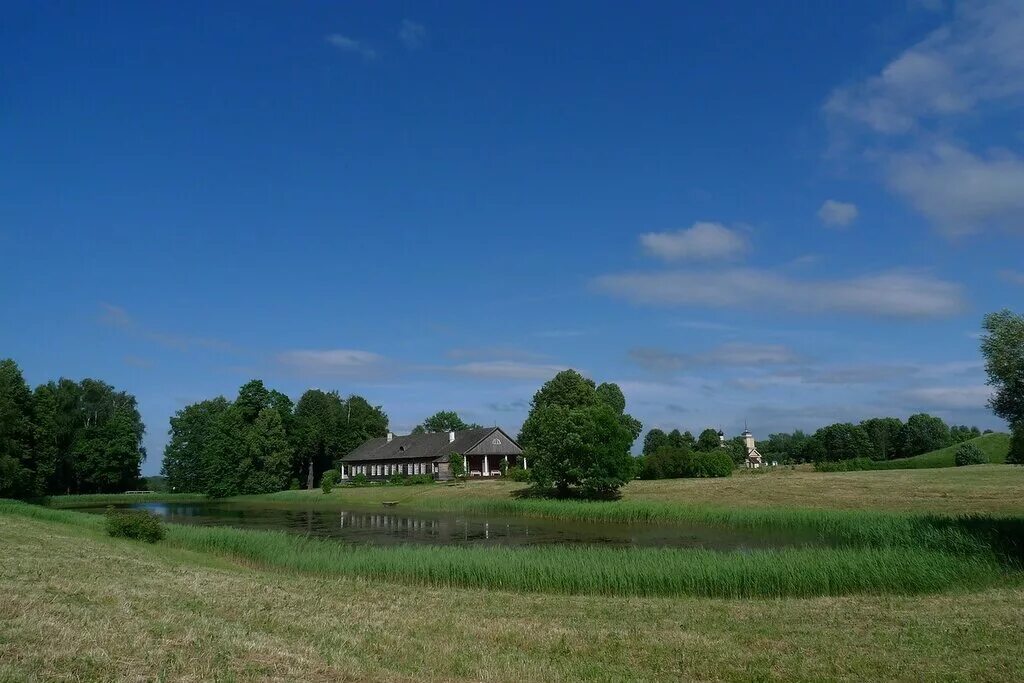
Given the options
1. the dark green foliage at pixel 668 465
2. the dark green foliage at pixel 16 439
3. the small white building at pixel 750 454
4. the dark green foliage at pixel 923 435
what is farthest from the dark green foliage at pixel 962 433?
the dark green foliage at pixel 16 439

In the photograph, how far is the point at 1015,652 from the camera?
875 cm

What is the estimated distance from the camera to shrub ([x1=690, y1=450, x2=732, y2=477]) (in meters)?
58.7

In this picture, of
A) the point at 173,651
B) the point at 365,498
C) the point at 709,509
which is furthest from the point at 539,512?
the point at 173,651

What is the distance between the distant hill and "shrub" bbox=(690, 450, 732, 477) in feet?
43.0

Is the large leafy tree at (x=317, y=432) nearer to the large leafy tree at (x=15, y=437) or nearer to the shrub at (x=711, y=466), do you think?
the large leafy tree at (x=15, y=437)

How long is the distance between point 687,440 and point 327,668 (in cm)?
8073

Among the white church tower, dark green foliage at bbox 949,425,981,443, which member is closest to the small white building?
the white church tower

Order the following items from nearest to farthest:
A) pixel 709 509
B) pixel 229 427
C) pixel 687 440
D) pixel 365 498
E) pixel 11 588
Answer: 1. pixel 11 588
2. pixel 709 509
3. pixel 365 498
4. pixel 229 427
5. pixel 687 440

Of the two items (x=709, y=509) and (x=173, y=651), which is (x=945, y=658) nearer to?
(x=173, y=651)

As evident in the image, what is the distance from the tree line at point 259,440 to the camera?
69.5 meters

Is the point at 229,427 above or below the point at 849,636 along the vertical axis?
above

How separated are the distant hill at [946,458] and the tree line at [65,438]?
7085 centimetres

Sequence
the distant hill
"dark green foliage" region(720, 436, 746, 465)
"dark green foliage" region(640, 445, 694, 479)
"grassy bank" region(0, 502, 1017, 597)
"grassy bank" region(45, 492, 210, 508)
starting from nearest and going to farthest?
"grassy bank" region(0, 502, 1017, 597) → the distant hill → "dark green foliage" region(640, 445, 694, 479) → "grassy bank" region(45, 492, 210, 508) → "dark green foliage" region(720, 436, 746, 465)

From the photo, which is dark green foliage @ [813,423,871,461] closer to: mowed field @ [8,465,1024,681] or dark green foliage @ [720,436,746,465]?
dark green foliage @ [720,436,746,465]
